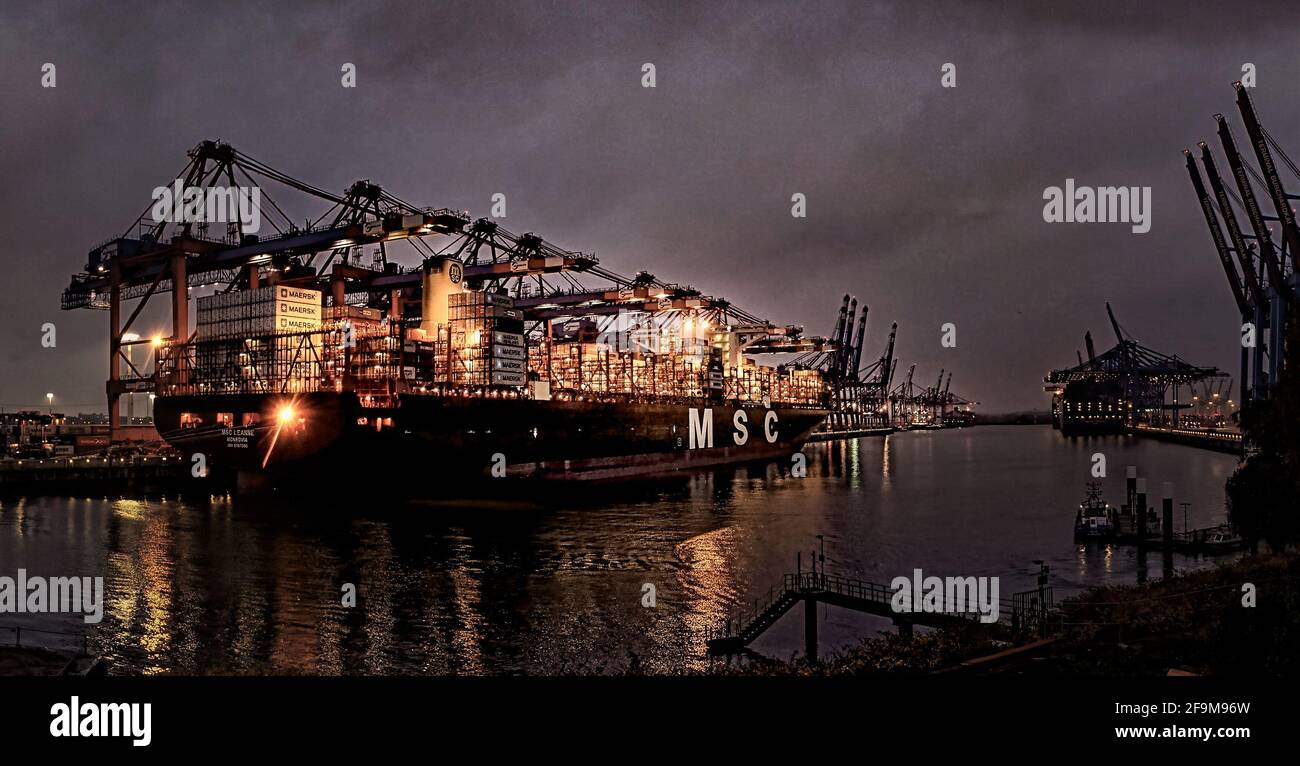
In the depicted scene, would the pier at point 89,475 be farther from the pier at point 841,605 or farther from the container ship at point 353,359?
the pier at point 841,605

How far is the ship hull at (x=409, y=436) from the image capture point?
64.4 meters

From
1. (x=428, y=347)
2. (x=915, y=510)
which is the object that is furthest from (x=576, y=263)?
(x=915, y=510)

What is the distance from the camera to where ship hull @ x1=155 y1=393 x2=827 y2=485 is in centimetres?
6444

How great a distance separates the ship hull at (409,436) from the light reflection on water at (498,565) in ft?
16.7

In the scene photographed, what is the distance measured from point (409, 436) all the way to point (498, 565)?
29.3 m

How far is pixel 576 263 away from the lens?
7600 cm

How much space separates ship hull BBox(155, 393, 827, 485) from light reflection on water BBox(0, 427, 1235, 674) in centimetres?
508

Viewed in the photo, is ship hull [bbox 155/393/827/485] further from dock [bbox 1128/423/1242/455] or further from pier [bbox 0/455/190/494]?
dock [bbox 1128/423/1242/455]

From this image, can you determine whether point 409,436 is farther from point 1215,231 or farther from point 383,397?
point 1215,231

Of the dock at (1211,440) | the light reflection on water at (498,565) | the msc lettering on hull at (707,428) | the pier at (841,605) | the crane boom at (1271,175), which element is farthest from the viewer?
the dock at (1211,440)

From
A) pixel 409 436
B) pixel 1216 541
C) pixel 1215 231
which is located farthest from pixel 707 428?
pixel 1216 541

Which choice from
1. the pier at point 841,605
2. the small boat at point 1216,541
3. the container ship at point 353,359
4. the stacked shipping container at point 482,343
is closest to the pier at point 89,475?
the container ship at point 353,359
